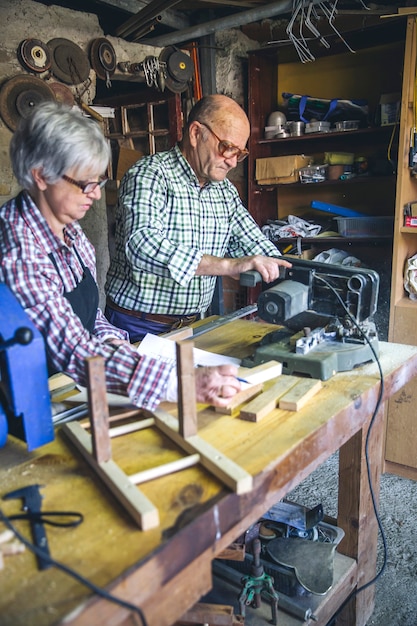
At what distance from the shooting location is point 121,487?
982 millimetres

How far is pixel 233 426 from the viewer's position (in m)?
1.29

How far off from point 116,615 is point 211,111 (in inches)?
79.7

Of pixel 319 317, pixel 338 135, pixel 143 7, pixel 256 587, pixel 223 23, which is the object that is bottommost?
pixel 256 587

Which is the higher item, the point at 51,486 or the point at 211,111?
the point at 211,111

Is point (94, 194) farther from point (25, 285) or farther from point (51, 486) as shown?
point (51, 486)

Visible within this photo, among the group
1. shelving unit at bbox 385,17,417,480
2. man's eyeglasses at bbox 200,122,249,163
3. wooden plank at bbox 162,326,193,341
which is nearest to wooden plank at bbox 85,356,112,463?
wooden plank at bbox 162,326,193,341

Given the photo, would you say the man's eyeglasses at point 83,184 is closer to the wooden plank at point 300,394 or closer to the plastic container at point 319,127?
the wooden plank at point 300,394

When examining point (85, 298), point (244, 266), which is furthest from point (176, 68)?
point (85, 298)

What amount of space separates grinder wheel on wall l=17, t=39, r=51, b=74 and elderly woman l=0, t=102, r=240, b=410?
2.46 meters

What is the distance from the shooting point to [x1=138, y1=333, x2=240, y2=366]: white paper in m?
1.73

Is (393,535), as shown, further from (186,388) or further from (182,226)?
(186,388)

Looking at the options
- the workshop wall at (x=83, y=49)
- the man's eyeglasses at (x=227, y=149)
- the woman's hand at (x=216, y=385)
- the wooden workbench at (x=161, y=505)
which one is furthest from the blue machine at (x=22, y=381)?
the workshop wall at (x=83, y=49)

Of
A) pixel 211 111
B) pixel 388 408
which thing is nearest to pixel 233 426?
Result: pixel 211 111

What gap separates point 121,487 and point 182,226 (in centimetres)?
161
